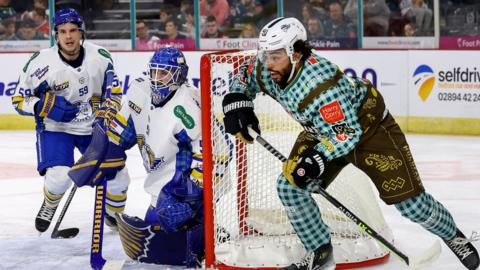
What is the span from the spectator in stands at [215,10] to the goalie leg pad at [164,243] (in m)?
5.79

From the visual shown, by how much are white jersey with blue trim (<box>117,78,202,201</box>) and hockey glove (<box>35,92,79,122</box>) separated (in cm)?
66

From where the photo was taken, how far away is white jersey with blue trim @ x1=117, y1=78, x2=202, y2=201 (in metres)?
4.32

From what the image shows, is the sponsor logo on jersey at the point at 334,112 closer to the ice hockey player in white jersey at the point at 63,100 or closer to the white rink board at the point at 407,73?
the ice hockey player in white jersey at the point at 63,100

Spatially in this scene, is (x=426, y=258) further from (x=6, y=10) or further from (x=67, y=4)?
(x=6, y=10)

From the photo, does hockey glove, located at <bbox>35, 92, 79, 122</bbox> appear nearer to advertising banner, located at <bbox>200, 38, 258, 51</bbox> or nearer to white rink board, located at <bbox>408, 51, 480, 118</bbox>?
white rink board, located at <bbox>408, 51, 480, 118</bbox>

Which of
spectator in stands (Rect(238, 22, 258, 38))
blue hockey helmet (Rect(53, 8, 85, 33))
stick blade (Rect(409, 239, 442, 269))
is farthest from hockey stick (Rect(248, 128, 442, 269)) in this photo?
spectator in stands (Rect(238, 22, 258, 38))

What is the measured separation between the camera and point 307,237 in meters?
4.02

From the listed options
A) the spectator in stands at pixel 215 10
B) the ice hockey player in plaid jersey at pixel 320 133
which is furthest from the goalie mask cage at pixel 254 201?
the spectator in stands at pixel 215 10

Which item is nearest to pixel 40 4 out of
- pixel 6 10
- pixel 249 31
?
pixel 6 10

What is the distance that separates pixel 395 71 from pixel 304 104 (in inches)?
203

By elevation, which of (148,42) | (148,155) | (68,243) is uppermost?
(148,42)

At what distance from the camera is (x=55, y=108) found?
505 centimetres

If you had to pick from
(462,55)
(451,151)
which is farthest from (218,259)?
(462,55)

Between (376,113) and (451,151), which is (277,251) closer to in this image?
(376,113)
